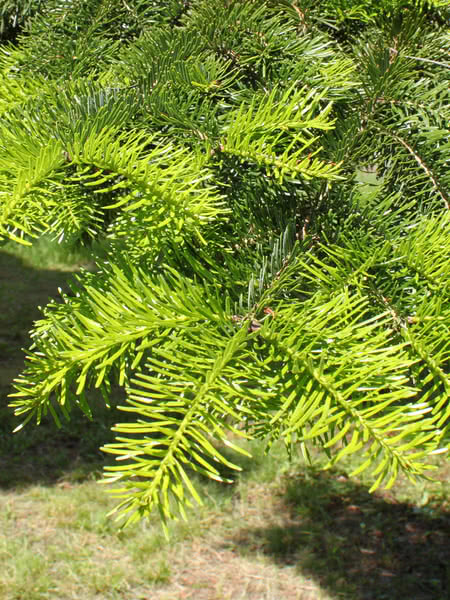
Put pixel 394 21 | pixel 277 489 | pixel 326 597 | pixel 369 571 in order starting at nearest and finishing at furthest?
pixel 394 21 < pixel 326 597 < pixel 369 571 < pixel 277 489

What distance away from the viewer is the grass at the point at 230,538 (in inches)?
92.9

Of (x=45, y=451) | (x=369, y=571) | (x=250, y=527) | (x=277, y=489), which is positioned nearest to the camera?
(x=369, y=571)

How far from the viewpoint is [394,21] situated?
0.64m

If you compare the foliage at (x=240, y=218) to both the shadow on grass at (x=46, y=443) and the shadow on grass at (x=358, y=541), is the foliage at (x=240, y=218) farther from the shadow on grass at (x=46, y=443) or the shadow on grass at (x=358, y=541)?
the shadow on grass at (x=46, y=443)

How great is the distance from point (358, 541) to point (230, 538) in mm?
571

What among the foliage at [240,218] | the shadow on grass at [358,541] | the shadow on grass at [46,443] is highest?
the foliage at [240,218]

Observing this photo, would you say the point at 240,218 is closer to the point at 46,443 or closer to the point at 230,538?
Answer: the point at 230,538

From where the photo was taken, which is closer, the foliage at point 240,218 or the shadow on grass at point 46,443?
the foliage at point 240,218

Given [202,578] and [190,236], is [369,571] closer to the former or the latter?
[202,578]

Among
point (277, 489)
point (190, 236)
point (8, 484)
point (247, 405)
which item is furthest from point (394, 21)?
point (8, 484)

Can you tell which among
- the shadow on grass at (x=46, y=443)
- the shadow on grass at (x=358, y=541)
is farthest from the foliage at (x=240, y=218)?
the shadow on grass at (x=46, y=443)

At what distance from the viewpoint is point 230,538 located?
2666 millimetres

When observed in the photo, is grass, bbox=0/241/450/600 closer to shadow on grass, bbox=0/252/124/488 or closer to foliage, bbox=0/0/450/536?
shadow on grass, bbox=0/252/124/488

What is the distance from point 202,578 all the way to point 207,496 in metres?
0.51
